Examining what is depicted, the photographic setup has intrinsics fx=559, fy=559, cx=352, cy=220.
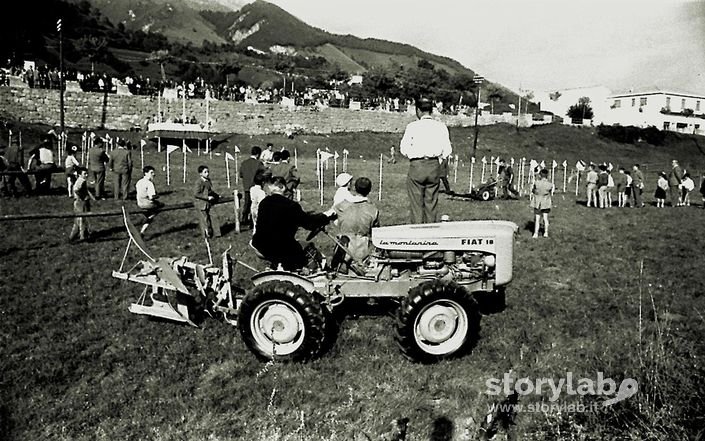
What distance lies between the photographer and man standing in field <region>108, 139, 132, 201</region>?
16562 millimetres

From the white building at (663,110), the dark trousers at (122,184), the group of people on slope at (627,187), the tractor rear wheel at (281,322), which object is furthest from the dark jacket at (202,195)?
the white building at (663,110)

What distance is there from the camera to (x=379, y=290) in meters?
6.15

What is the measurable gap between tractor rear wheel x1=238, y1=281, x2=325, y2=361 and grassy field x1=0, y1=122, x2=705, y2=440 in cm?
19

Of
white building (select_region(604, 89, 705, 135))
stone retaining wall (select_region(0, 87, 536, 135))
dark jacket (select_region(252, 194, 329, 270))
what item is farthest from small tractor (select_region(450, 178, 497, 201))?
white building (select_region(604, 89, 705, 135))

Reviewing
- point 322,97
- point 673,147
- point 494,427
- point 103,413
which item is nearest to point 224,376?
point 103,413

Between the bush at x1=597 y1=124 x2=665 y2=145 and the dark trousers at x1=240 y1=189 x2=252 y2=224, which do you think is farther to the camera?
the bush at x1=597 y1=124 x2=665 y2=145

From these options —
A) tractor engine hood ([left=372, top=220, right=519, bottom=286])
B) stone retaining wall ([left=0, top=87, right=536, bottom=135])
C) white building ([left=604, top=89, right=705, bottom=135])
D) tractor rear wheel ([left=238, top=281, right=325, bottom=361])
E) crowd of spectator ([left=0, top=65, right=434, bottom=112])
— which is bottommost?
tractor rear wheel ([left=238, top=281, right=325, bottom=361])

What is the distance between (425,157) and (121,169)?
11896 millimetres

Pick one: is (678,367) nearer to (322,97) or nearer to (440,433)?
(440,433)

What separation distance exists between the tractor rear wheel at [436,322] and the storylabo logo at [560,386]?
0.55 metres

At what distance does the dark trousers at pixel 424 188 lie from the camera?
25.3ft

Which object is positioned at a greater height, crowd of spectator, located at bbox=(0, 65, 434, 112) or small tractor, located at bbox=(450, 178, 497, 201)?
crowd of spectator, located at bbox=(0, 65, 434, 112)

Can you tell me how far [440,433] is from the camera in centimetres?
475

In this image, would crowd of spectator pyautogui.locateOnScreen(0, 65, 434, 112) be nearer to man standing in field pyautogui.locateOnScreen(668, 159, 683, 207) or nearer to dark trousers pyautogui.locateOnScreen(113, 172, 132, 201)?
dark trousers pyautogui.locateOnScreen(113, 172, 132, 201)
